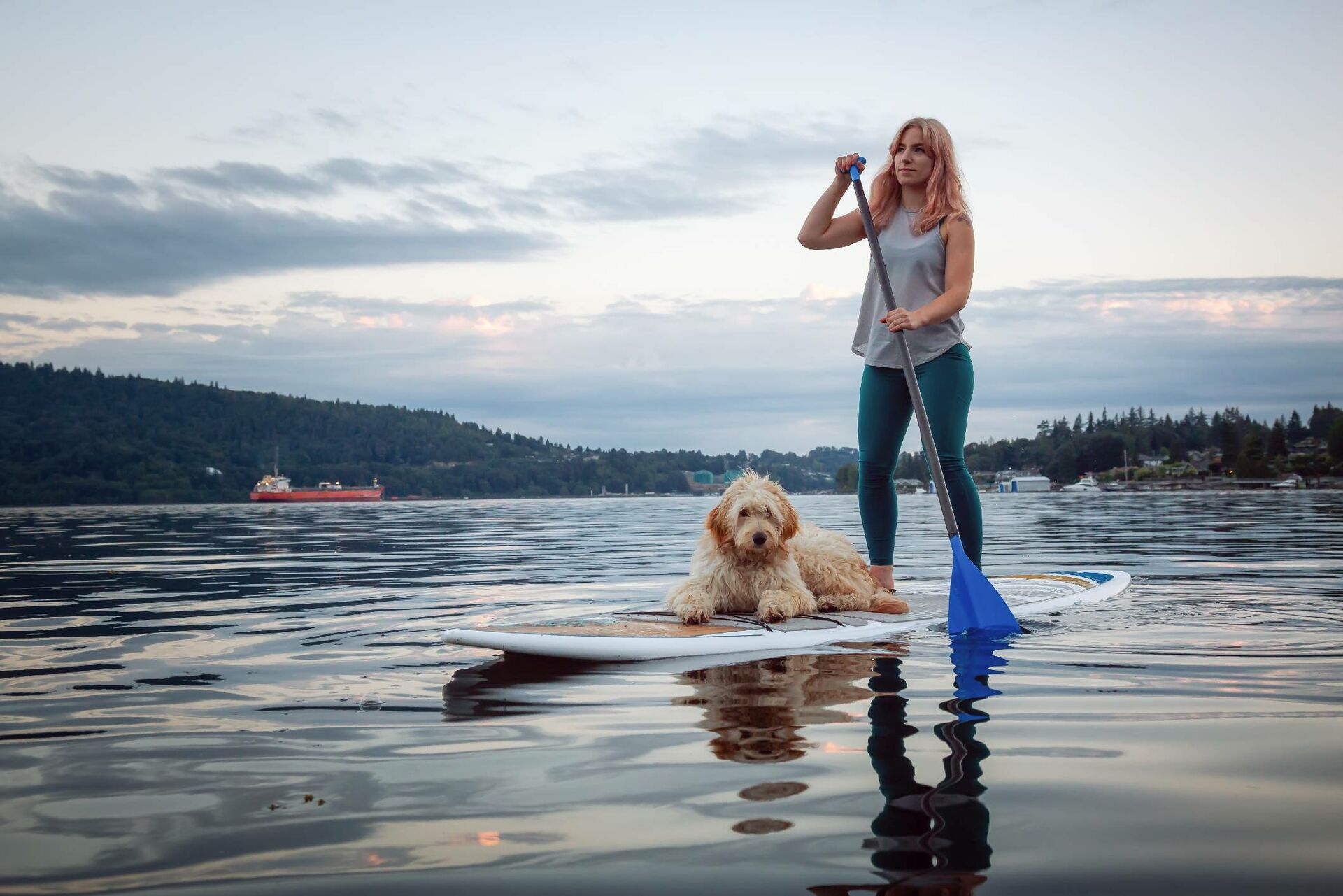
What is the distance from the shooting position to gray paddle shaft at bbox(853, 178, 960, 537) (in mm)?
5820

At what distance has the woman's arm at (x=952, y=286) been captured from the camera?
18.4 feet

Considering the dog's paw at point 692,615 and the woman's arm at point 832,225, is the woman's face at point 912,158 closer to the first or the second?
the woman's arm at point 832,225

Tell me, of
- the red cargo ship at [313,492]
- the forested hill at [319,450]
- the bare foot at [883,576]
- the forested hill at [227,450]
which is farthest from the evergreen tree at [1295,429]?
the bare foot at [883,576]

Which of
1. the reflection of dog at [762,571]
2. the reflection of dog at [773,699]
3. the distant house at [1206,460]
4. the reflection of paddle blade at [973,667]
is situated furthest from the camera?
the distant house at [1206,460]

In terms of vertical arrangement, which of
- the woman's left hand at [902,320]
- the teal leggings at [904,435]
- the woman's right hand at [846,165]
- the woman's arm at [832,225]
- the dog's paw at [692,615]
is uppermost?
the woman's right hand at [846,165]

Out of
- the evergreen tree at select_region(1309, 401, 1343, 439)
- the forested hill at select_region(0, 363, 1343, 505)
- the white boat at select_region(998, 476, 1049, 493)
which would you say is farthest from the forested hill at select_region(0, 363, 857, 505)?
the evergreen tree at select_region(1309, 401, 1343, 439)

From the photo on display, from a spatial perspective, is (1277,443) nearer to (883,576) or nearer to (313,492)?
(313,492)

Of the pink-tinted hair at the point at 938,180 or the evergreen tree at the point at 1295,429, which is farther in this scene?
the evergreen tree at the point at 1295,429

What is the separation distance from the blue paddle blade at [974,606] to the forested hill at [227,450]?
11454 centimetres

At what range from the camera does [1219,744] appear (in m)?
2.90

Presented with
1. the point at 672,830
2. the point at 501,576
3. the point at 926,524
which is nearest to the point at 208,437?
the point at 926,524

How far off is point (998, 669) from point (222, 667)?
370cm

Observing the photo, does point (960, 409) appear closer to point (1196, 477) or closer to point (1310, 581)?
point (1310, 581)

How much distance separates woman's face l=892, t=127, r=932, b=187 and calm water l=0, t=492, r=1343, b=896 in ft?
9.49
